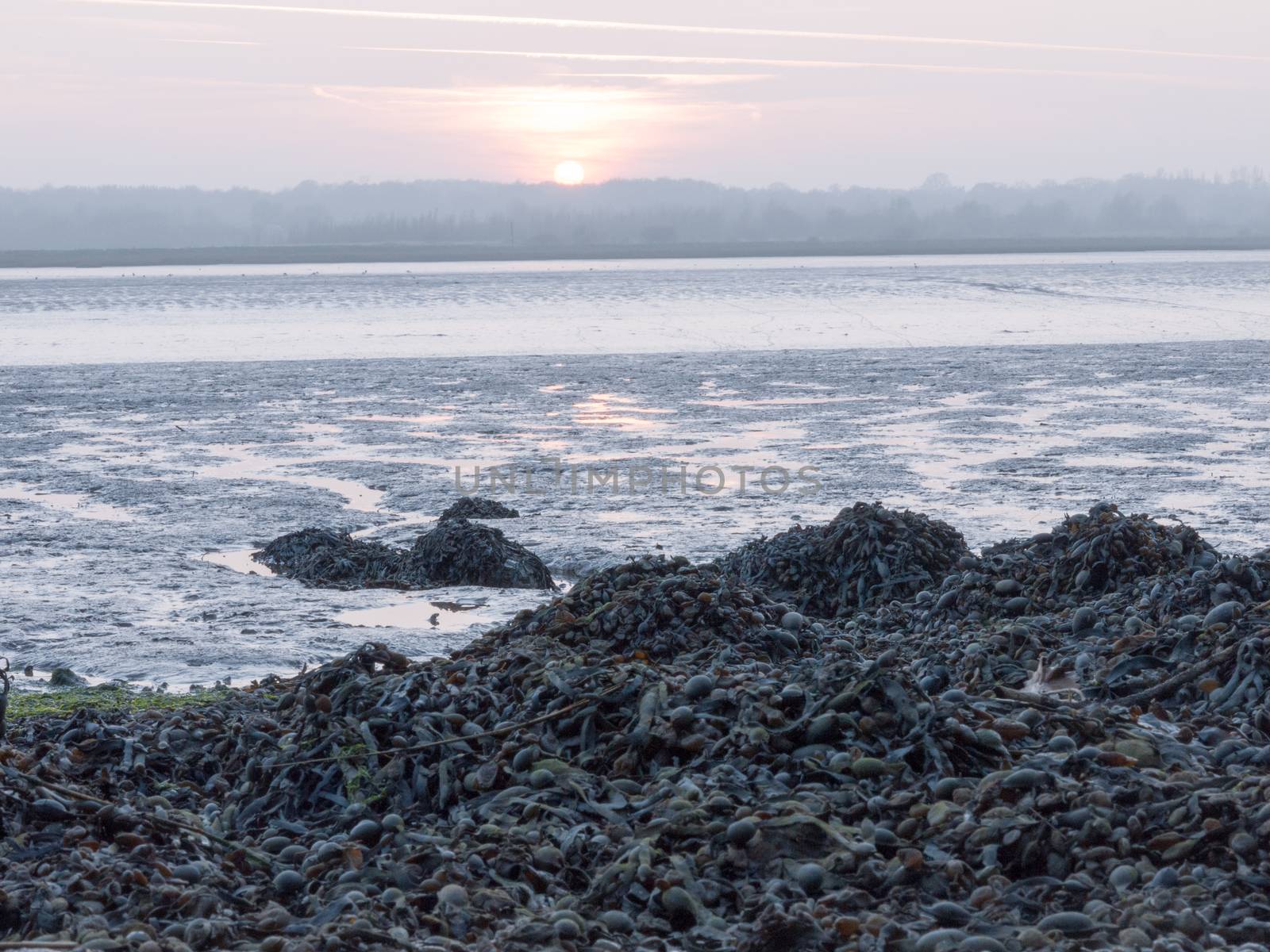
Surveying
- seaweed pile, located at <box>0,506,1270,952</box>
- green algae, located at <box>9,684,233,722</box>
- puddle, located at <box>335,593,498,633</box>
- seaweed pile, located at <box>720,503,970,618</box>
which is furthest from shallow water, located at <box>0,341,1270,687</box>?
seaweed pile, located at <box>0,506,1270,952</box>

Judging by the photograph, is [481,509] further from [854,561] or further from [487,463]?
[854,561]

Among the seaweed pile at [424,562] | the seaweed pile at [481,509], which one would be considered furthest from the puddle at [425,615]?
the seaweed pile at [481,509]

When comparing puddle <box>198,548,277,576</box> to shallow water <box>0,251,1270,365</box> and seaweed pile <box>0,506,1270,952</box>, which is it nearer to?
seaweed pile <box>0,506,1270,952</box>

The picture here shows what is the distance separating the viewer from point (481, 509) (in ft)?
36.4

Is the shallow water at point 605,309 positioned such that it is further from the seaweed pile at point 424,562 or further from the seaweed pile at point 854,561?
the seaweed pile at point 854,561

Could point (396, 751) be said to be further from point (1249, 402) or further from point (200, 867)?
point (1249, 402)

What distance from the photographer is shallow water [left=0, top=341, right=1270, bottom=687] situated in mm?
8594

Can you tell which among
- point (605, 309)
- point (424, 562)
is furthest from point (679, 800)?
point (605, 309)

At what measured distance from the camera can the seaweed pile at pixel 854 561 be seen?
8312 millimetres

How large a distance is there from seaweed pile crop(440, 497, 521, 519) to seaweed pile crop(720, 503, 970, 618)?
291 cm

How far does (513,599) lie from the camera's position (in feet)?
29.3

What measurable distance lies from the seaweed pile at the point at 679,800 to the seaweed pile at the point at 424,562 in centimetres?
315

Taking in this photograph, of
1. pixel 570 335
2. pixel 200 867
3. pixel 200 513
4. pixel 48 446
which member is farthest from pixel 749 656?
pixel 570 335

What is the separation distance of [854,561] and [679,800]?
459cm
